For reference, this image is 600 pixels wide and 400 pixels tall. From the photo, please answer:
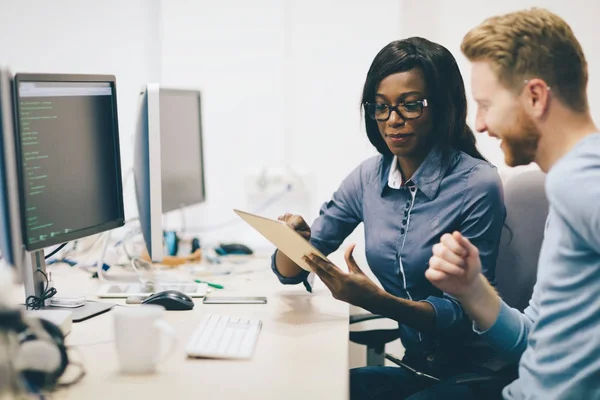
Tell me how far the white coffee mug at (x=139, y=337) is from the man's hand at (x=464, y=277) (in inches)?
20.3

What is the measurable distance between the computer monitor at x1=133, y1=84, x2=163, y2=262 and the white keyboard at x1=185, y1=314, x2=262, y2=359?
1.19 ft

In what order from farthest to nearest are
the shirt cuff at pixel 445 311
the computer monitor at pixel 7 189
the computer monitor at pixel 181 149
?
the computer monitor at pixel 181 149 < the shirt cuff at pixel 445 311 < the computer monitor at pixel 7 189

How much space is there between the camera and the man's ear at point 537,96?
47.1 inches

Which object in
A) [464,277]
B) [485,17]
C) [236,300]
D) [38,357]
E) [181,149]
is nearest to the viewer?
[38,357]

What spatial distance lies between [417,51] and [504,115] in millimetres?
549

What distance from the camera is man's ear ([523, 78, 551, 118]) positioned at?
120cm

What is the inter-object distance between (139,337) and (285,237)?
462 millimetres

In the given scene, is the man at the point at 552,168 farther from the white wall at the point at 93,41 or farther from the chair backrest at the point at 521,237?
the white wall at the point at 93,41

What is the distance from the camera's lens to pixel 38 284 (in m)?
1.63

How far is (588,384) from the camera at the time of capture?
45.4 inches

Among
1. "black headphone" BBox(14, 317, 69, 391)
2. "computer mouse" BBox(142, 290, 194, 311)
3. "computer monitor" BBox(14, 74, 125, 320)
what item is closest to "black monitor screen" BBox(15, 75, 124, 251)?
"computer monitor" BBox(14, 74, 125, 320)

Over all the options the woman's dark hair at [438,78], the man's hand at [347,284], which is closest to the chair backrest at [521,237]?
the woman's dark hair at [438,78]

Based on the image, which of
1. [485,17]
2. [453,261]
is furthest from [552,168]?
[485,17]

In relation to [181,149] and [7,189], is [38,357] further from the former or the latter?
[181,149]
